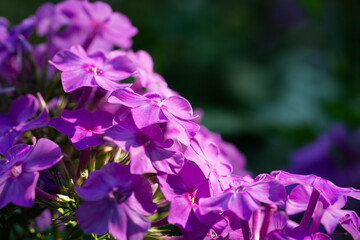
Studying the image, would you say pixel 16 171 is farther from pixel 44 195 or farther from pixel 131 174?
pixel 131 174

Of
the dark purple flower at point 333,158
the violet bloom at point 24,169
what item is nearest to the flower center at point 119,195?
the violet bloom at point 24,169

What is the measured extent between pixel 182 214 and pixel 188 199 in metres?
0.05

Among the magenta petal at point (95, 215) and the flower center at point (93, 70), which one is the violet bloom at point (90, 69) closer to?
the flower center at point (93, 70)

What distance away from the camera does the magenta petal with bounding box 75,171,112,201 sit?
91 centimetres

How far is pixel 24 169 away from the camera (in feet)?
3.15

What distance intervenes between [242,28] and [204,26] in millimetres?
357

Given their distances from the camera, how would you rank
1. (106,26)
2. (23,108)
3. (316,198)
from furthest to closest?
(106,26)
(23,108)
(316,198)

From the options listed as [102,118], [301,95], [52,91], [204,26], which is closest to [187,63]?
[204,26]

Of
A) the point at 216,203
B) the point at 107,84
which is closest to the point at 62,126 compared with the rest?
the point at 107,84

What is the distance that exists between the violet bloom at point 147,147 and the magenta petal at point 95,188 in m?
0.06

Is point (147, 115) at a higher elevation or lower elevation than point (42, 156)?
higher

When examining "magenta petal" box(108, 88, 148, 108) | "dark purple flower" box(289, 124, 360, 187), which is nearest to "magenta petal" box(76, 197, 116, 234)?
"magenta petal" box(108, 88, 148, 108)

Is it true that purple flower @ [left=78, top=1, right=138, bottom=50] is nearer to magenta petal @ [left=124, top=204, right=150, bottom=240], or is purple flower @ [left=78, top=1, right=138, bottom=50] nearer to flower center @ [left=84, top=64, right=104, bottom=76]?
flower center @ [left=84, top=64, right=104, bottom=76]

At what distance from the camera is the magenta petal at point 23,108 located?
47.5 inches
